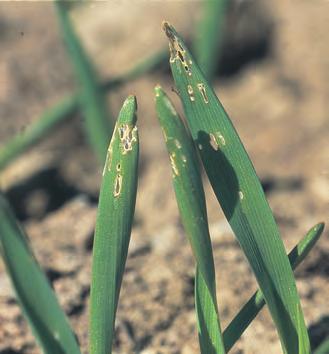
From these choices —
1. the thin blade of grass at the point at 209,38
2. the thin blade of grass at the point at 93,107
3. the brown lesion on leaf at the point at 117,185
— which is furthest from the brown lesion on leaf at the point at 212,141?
the thin blade of grass at the point at 209,38

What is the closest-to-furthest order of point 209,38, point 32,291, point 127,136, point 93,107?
point 127,136 → point 32,291 → point 93,107 → point 209,38

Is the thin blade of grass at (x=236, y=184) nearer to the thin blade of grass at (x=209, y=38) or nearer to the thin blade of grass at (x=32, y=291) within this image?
the thin blade of grass at (x=32, y=291)

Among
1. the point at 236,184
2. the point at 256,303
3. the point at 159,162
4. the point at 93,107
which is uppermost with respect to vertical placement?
the point at 93,107

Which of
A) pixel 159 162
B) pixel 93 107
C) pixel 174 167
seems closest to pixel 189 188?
pixel 174 167

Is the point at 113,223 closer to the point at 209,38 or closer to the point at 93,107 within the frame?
the point at 93,107

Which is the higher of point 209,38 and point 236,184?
point 209,38

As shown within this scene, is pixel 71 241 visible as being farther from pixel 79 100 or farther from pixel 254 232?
pixel 254 232

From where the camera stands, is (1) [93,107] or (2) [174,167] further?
(1) [93,107]
